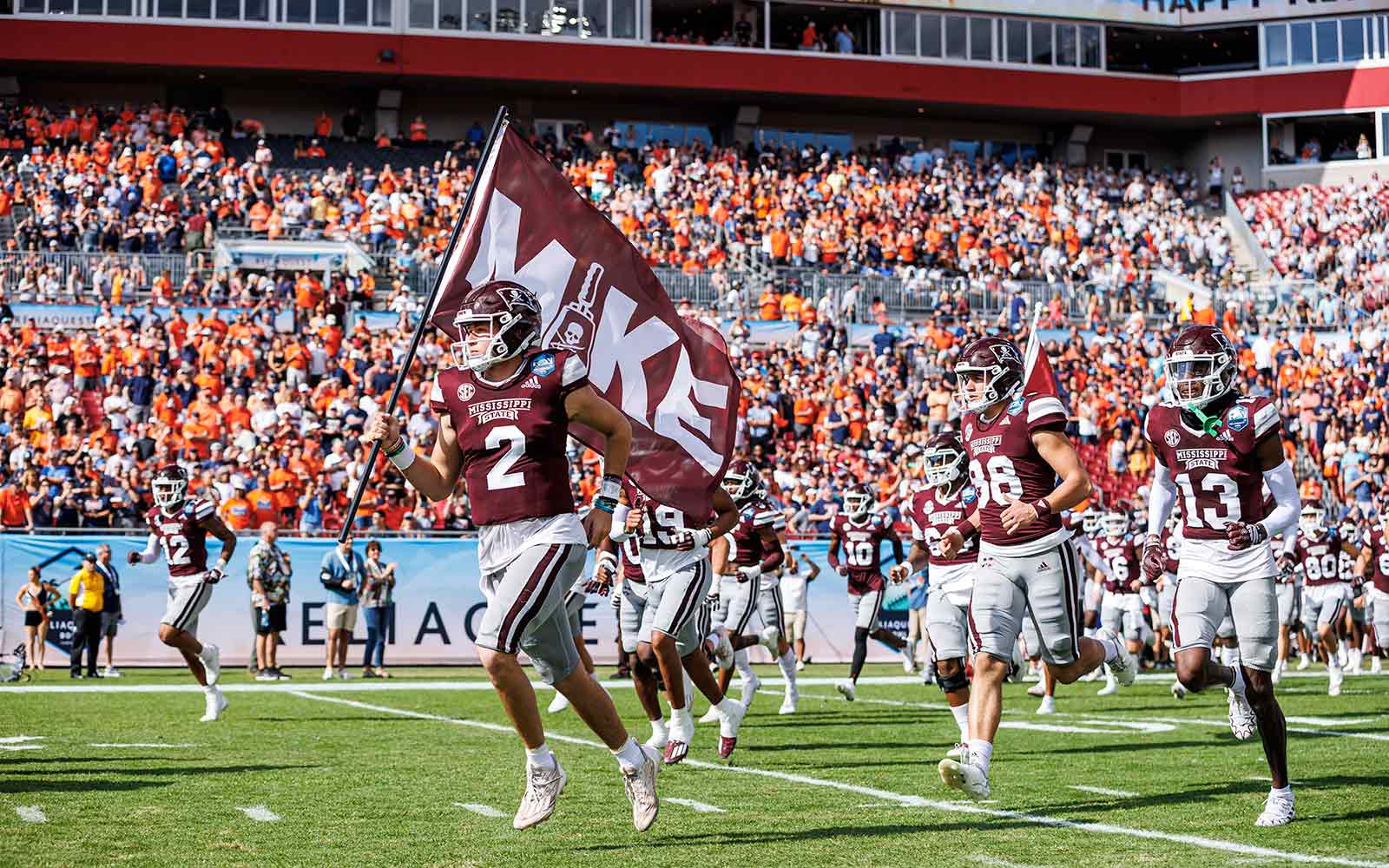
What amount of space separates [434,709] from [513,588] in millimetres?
7324

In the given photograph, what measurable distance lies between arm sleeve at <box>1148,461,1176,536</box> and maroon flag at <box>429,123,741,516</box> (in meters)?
2.66

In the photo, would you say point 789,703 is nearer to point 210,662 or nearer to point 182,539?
point 210,662

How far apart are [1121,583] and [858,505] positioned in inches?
141

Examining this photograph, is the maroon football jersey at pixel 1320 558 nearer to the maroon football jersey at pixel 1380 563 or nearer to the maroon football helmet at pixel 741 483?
the maroon football jersey at pixel 1380 563

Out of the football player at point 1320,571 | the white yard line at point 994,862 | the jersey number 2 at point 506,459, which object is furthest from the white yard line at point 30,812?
the football player at point 1320,571

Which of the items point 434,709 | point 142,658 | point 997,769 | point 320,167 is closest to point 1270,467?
point 997,769

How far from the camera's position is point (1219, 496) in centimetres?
766

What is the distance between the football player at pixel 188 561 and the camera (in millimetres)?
12492

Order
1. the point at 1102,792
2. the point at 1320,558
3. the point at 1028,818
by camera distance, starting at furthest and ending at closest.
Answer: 1. the point at 1320,558
2. the point at 1102,792
3. the point at 1028,818

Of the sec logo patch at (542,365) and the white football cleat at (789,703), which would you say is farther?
the white football cleat at (789,703)

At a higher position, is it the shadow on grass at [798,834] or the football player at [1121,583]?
the football player at [1121,583]

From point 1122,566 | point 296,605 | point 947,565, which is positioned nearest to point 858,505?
point 1122,566

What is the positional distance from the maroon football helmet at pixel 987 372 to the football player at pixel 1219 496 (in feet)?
2.23

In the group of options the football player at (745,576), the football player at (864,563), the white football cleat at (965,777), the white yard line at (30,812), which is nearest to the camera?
the white football cleat at (965,777)
